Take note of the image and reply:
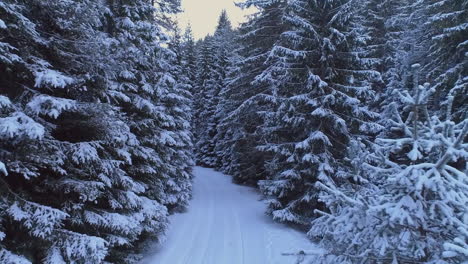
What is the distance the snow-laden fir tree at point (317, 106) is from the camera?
34.8 feet

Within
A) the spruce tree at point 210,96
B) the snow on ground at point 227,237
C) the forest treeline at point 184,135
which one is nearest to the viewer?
the forest treeline at point 184,135

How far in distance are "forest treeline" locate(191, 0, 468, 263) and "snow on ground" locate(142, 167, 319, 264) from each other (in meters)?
0.80

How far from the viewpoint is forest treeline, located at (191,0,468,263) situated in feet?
10.5

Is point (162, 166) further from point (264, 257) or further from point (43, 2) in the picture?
point (43, 2)

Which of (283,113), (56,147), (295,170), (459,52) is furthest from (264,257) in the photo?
(459,52)

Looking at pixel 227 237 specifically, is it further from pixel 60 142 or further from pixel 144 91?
pixel 60 142

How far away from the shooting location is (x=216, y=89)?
104 feet

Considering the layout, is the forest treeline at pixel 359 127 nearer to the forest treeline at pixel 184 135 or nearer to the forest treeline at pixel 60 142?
the forest treeline at pixel 184 135

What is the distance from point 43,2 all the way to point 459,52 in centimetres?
1220

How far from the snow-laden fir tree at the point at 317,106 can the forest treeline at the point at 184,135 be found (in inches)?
2.7

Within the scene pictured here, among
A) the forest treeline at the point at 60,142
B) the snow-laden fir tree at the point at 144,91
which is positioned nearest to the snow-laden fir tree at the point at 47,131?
the forest treeline at the point at 60,142

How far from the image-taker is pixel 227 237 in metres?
10.7

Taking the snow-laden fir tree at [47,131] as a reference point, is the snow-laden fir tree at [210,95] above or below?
above

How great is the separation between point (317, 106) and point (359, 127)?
1.75 meters
